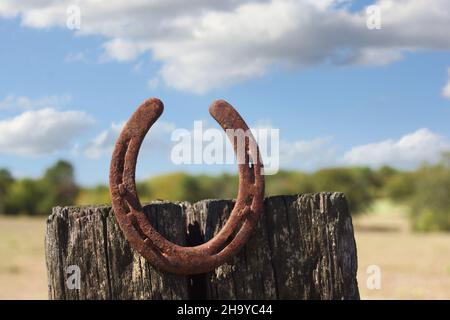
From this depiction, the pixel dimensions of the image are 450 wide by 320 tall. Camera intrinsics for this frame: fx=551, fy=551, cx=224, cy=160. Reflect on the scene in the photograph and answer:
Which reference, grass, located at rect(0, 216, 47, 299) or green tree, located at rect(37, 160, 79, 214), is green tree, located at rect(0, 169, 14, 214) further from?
grass, located at rect(0, 216, 47, 299)

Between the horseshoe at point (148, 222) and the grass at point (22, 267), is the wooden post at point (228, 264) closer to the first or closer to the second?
the horseshoe at point (148, 222)

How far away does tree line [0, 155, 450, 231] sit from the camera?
94.2 ft

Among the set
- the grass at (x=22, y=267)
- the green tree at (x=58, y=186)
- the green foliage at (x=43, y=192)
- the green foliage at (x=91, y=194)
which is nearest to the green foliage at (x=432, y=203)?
the grass at (x=22, y=267)

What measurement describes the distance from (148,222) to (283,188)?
3320 centimetres

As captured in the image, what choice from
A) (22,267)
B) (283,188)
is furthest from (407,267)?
(283,188)

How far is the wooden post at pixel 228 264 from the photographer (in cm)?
255

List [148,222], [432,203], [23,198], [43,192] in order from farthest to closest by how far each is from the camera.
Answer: [43,192]
[23,198]
[432,203]
[148,222]

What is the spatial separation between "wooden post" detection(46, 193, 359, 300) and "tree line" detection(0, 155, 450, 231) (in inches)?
1063

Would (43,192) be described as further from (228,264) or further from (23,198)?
(228,264)

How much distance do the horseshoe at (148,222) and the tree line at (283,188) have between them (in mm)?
27161

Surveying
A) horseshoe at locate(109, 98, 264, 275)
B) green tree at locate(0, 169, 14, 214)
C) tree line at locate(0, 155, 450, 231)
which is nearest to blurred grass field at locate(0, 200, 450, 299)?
horseshoe at locate(109, 98, 264, 275)

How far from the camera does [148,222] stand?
2.50 m
